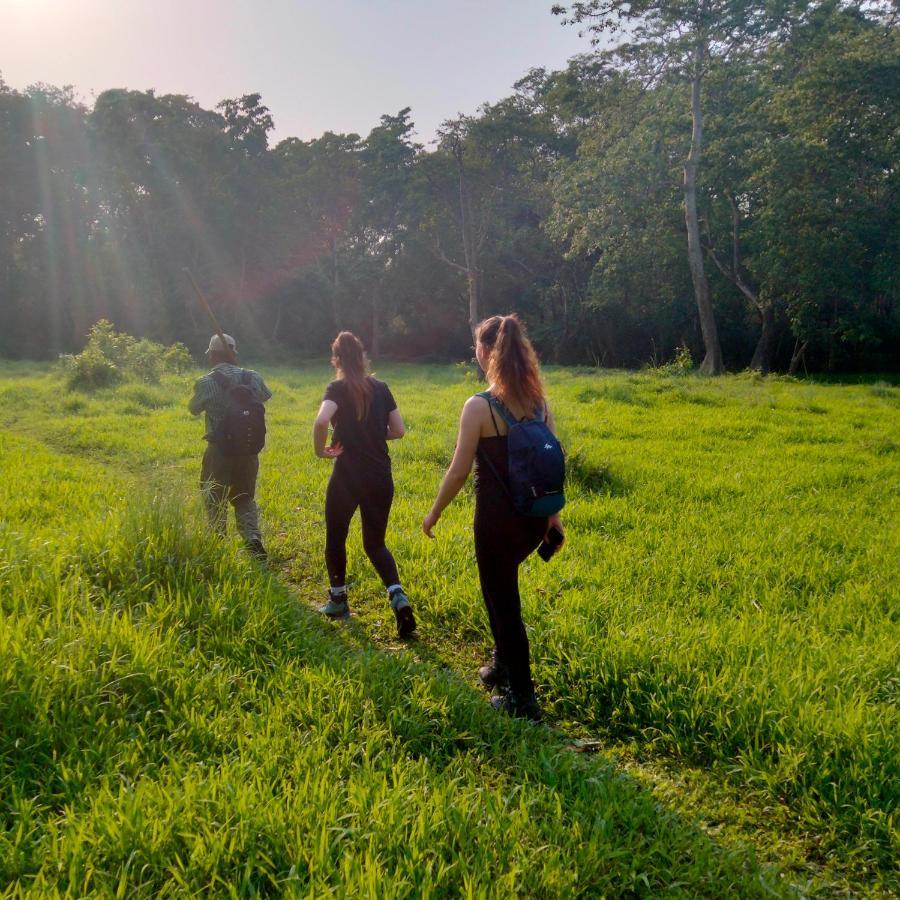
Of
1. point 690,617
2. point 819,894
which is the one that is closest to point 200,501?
point 690,617

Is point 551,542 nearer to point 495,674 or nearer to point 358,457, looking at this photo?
point 495,674

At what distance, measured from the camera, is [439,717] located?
10.1 ft

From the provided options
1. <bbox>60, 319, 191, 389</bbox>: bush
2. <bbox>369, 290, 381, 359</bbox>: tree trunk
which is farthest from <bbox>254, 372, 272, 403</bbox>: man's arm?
<bbox>369, 290, 381, 359</bbox>: tree trunk

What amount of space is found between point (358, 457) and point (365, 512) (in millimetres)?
385

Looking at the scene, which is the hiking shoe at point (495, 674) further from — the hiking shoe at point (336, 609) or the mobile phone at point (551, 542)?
the hiking shoe at point (336, 609)

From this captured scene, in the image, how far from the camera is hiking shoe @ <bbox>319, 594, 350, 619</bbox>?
4.43m

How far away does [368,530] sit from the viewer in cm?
434

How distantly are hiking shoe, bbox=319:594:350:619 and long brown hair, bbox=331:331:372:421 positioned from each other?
1277mm

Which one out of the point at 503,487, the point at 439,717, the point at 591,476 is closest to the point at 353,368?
the point at 503,487

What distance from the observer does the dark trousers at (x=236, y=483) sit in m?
5.17

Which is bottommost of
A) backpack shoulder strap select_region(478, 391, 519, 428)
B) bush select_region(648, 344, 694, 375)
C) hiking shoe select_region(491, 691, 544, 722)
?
hiking shoe select_region(491, 691, 544, 722)

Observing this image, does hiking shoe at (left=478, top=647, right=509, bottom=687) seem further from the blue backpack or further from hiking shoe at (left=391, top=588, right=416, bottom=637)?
the blue backpack

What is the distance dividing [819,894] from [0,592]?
13.0 feet

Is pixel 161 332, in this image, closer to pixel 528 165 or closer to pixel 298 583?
pixel 528 165
